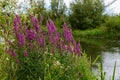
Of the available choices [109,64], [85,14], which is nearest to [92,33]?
[85,14]

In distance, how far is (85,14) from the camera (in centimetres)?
4706

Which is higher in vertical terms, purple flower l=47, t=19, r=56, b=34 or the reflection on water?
purple flower l=47, t=19, r=56, b=34

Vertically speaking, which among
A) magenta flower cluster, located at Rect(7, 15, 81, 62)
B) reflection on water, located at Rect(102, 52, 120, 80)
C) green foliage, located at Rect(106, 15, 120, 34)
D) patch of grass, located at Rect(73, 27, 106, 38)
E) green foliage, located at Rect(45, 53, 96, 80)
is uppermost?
magenta flower cluster, located at Rect(7, 15, 81, 62)

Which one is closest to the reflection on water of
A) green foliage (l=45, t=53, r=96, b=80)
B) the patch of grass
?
green foliage (l=45, t=53, r=96, b=80)

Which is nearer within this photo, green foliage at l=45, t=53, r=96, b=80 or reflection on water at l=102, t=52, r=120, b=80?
green foliage at l=45, t=53, r=96, b=80

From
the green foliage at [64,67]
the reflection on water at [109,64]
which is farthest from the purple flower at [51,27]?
the reflection on water at [109,64]

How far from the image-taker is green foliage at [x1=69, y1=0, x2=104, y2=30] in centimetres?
4653

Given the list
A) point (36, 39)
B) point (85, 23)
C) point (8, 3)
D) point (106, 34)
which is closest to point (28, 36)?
point (36, 39)

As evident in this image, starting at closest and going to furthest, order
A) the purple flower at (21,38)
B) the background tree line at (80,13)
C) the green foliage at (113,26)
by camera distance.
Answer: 1. the purple flower at (21,38)
2. the green foliage at (113,26)
3. the background tree line at (80,13)

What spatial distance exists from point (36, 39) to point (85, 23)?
41.7m

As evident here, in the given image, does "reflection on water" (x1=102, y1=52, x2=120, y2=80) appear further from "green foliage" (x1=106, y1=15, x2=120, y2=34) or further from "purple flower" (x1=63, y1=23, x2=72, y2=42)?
"green foliage" (x1=106, y1=15, x2=120, y2=34)

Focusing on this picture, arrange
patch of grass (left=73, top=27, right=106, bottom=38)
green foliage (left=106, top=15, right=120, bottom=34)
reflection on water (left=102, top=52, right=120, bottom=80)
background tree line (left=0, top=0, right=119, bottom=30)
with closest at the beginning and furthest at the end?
reflection on water (left=102, top=52, right=120, bottom=80) < patch of grass (left=73, top=27, right=106, bottom=38) < green foliage (left=106, top=15, right=120, bottom=34) < background tree line (left=0, top=0, right=119, bottom=30)

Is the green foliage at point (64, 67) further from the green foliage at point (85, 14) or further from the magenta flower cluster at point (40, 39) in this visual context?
the green foliage at point (85, 14)

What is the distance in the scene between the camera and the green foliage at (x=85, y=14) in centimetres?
4653
